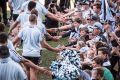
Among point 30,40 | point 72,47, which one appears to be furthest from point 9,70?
point 72,47

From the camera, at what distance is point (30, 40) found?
1227cm

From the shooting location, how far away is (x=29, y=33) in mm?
12250

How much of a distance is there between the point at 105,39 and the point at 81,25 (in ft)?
4.83

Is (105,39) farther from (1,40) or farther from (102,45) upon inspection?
(1,40)

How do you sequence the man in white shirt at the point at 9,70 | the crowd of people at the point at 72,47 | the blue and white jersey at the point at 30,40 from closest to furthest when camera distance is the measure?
the man in white shirt at the point at 9,70, the crowd of people at the point at 72,47, the blue and white jersey at the point at 30,40

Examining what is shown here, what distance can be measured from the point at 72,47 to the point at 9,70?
13.7ft

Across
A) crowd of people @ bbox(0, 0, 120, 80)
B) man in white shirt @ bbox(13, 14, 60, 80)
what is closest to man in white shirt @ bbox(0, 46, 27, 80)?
crowd of people @ bbox(0, 0, 120, 80)

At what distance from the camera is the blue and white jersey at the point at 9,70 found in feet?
29.8

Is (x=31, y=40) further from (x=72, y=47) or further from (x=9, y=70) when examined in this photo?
(x=9, y=70)

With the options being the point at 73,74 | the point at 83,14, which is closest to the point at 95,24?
the point at 83,14

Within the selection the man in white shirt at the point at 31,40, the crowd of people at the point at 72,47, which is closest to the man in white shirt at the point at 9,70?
the crowd of people at the point at 72,47

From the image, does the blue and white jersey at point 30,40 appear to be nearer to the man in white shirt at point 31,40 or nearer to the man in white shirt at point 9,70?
the man in white shirt at point 31,40

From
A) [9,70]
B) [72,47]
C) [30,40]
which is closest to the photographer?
[9,70]

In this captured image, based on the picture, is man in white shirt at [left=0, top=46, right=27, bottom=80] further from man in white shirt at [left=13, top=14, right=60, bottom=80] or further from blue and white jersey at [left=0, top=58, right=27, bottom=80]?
man in white shirt at [left=13, top=14, right=60, bottom=80]
